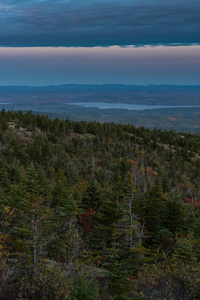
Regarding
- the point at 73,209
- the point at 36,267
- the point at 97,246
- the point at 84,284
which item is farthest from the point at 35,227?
the point at 97,246

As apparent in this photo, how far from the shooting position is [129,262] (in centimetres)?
3152

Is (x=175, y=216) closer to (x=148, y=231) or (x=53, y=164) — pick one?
(x=148, y=231)

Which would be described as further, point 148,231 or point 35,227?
point 148,231

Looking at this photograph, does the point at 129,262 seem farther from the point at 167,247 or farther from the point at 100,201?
the point at 100,201

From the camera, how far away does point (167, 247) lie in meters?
38.4

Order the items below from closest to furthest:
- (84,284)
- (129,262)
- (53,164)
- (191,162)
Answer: (84,284)
(129,262)
(53,164)
(191,162)

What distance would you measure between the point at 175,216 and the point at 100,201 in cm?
1265

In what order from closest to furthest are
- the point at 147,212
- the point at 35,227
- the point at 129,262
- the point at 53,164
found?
1. the point at 35,227
2. the point at 129,262
3. the point at 147,212
4. the point at 53,164

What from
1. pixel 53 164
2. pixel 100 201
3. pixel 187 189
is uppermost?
pixel 100 201

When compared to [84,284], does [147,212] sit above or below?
below

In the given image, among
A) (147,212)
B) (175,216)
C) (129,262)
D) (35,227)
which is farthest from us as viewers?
(147,212)

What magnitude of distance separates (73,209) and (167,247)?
1483cm

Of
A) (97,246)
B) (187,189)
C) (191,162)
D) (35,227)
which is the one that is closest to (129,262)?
(97,246)

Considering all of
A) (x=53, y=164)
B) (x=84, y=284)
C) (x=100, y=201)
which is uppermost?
(x=84, y=284)
